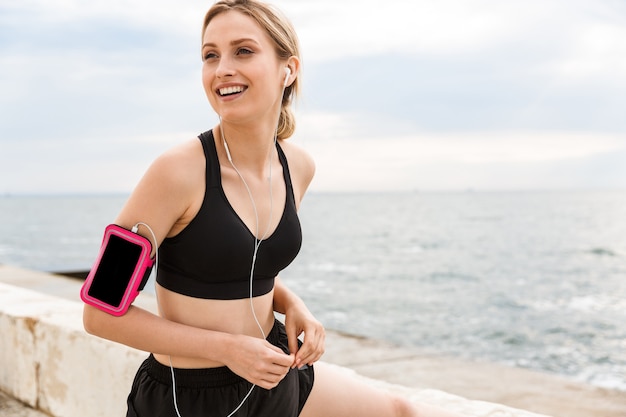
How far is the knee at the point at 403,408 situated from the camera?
1.93 meters

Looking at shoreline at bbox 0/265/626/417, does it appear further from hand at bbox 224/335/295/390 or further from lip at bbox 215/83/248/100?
lip at bbox 215/83/248/100

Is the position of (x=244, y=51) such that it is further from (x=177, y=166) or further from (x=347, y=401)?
(x=347, y=401)

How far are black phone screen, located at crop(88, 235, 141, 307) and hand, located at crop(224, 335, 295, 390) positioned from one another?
296mm

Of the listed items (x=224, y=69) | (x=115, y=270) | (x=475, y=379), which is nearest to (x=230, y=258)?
(x=115, y=270)

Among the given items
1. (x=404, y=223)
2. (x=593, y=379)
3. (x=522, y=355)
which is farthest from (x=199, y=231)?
(x=404, y=223)

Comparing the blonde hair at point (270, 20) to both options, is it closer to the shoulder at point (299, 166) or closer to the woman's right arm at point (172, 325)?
the shoulder at point (299, 166)

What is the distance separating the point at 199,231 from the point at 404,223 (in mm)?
85192

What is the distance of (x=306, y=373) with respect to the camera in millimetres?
1893

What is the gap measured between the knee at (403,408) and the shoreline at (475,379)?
9.45 feet

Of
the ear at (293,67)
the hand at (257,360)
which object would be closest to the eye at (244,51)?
the ear at (293,67)

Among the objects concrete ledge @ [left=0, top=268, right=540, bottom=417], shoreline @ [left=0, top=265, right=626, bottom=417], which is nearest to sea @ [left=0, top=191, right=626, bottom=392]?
shoreline @ [left=0, top=265, right=626, bottom=417]

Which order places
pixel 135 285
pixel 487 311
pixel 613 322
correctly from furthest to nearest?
pixel 487 311, pixel 613 322, pixel 135 285

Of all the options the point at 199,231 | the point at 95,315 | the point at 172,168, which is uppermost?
the point at 172,168

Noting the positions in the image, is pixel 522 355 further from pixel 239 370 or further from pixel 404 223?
pixel 404 223
